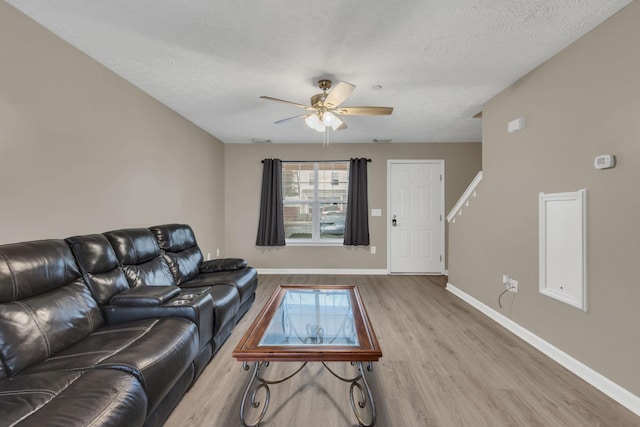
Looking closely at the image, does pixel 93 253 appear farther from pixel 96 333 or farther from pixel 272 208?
pixel 272 208

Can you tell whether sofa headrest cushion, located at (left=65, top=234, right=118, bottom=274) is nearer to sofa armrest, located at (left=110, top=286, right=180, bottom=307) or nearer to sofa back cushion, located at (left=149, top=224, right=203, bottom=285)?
sofa armrest, located at (left=110, top=286, right=180, bottom=307)

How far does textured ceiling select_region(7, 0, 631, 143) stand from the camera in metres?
1.68

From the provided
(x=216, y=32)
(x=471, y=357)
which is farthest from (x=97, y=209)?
(x=471, y=357)

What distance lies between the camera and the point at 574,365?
79.0 inches

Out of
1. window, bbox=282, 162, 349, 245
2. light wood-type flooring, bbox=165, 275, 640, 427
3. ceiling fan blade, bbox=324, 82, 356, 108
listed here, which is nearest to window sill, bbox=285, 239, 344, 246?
window, bbox=282, 162, 349, 245

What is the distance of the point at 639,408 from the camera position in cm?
159

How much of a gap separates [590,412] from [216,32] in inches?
134

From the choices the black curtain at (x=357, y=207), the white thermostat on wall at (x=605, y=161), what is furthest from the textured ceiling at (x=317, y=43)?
the black curtain at (x=357, y=207)

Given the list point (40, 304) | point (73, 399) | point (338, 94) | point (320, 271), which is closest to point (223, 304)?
point (40, 304)

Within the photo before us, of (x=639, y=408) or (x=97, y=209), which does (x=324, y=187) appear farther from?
(x=639, y=408)

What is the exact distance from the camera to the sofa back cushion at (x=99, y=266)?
6.00 ft

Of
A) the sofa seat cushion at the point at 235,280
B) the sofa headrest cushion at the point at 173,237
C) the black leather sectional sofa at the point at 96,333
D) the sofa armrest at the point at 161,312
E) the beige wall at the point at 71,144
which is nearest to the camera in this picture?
the black leather sectional sofa at the point at 96,333

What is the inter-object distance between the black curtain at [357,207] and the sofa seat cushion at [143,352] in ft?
11.2

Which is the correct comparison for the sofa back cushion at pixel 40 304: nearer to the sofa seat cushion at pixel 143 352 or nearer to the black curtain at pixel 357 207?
the sofa seat cushion at pixel 143 352
